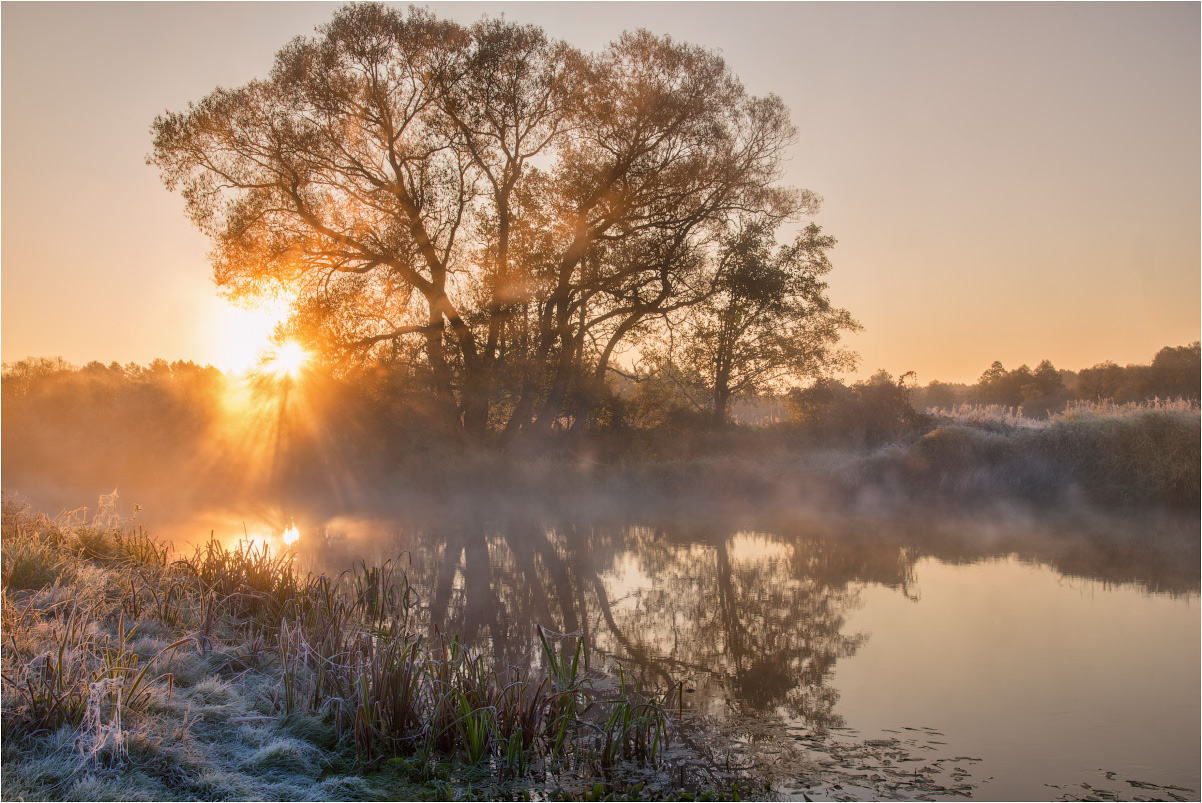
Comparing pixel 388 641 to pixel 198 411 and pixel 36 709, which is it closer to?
pixel 36 709

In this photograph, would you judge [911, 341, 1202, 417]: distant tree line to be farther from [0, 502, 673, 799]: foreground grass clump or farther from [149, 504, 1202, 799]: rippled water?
[0, 502, 673, 799]: foreground grass clump

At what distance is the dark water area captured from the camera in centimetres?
411

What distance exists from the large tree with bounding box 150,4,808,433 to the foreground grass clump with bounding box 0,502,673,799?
11859 mm

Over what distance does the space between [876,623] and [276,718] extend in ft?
17.4

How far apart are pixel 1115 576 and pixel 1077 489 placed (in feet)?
22.5

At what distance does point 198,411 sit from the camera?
20.2 meters

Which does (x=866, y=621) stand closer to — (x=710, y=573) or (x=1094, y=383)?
(x=710, y=573)

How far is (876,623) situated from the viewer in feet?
23.2

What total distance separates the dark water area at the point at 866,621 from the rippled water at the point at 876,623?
0.08ft

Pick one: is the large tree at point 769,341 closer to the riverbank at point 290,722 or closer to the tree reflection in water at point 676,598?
the tree reflection in water at point 676,598

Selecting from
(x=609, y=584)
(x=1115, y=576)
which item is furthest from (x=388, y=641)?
(x=1115, y=576)

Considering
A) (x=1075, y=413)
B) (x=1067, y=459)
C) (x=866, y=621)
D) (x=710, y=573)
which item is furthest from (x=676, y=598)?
(x=1075, y=413)

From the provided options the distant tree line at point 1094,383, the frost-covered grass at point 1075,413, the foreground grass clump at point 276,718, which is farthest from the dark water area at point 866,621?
the distant tree line at point 1094,383

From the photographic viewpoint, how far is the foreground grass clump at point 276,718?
3.18 m
